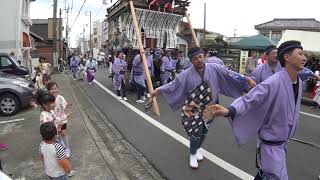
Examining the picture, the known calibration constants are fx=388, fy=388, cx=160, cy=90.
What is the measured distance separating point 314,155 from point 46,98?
436cm

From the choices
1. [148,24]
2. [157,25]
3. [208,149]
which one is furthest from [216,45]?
[208,149]

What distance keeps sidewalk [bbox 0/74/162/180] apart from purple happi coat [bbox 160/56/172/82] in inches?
186

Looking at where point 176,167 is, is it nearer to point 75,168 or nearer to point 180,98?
point 180,98

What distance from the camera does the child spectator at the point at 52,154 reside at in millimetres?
4061

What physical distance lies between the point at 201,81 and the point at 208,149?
1791mm

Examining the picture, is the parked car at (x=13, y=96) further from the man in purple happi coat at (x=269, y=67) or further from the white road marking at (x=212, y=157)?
the man in purple happi coat at (x=269, y=67)

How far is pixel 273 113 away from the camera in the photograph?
3.53m

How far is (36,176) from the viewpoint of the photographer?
18.0 feet

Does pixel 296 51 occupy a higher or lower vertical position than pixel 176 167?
higher

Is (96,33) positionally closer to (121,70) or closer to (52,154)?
(121,70)

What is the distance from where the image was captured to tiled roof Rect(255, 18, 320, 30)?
4241 cm

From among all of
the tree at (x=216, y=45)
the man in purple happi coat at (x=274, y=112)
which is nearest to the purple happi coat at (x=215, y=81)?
the man in purple happi coat at (x=274, y=112)

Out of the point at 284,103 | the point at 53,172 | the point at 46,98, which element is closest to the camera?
the point at 284,103

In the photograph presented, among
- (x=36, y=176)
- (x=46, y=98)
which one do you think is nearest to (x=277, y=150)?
(x=46, y=98)
